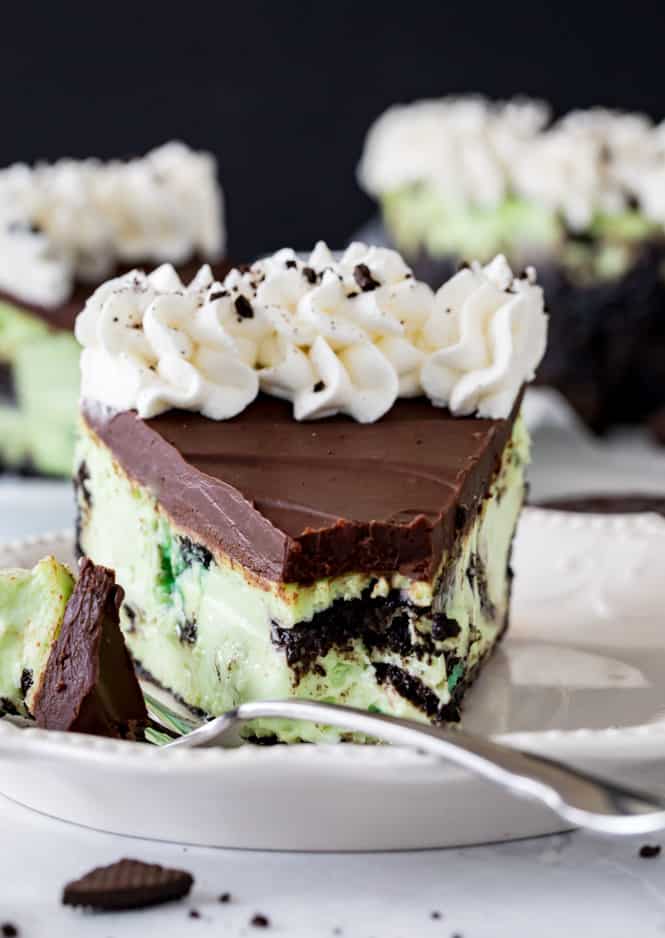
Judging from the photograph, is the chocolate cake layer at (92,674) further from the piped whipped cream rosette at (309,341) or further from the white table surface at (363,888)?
the piped whipped cream rosette at (309,341)

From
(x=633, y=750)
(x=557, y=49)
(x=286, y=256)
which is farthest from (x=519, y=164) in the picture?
(x=633, y=750)

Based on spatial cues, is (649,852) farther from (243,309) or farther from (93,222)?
(93,222)

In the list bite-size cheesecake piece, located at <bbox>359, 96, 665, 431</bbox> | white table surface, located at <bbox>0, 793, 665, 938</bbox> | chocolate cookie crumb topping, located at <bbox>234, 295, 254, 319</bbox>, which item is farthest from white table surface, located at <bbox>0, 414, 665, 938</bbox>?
bite-size cheesecake piece, located at <bbox>359, 96, 665, 431</bbox>

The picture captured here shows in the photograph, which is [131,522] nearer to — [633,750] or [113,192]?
[633,750]

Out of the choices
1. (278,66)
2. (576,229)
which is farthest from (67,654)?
(278,66)

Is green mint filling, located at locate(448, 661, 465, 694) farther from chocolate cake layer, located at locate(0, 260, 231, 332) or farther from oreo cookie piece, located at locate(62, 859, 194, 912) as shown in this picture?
chocolate cake layer, located at locate(0, 260, 231, 332)

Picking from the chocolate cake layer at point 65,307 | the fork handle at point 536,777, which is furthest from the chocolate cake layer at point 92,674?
the chocolate cake layer at point 65,307
